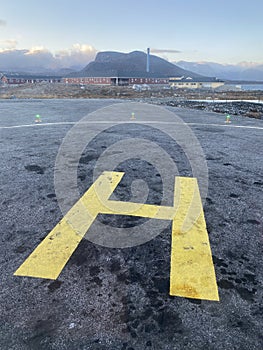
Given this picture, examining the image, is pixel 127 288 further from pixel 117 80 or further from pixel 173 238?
pixel 117 80

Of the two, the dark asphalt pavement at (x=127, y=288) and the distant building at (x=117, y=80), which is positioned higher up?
the distant building at (x=117, y=80)

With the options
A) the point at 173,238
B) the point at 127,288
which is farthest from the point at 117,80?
the point at 127,288

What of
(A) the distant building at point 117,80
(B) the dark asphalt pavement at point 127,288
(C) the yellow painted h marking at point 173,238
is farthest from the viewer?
(A) the distant building at point 117,80

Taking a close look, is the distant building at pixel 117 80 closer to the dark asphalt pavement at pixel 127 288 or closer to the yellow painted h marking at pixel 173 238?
the yellow painted h marking at pixel 173 238

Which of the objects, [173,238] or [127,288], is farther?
[173,238]

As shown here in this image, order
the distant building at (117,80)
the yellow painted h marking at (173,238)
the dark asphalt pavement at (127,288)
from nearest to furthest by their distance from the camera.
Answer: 1. the dark asphalt pavement at (127,288)
2. the yellow painted h marking at (173,238)
3. the distant building at (117,80)

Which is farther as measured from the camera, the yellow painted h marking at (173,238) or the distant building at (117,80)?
the distant building at (117,80)

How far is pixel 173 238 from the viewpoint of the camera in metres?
3.36

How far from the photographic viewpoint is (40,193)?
4641 millimetres

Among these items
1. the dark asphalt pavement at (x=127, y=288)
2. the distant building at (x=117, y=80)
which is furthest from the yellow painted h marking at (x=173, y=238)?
the distant building at (x=117, y=80)

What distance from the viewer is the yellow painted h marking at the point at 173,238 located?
2.64m

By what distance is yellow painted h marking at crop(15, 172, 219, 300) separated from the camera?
264cm

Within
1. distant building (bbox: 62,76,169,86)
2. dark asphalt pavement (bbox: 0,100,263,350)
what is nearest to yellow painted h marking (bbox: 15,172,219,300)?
dark asphalt pavement (bbox: 0,100,263,350)

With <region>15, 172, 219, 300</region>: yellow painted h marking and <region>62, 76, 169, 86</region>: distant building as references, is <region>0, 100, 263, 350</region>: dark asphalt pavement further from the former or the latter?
<region>62, 76, 169, 86</region>: distant building
